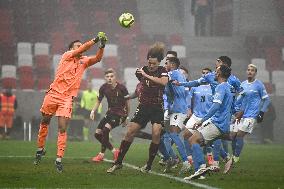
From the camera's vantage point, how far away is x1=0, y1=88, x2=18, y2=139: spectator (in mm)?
28125

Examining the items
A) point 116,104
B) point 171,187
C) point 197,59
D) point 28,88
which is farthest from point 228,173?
point 197,59

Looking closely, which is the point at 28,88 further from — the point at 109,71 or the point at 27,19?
the point at 109,71

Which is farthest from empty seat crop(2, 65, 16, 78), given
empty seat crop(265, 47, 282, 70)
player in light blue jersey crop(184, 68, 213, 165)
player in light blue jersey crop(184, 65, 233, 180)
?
player in light blue jersey crop(184, 65, 233, 180)

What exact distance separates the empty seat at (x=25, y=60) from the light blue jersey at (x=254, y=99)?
53.3 feet

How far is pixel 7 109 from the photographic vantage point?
28219 mm

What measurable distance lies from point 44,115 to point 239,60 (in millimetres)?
19979

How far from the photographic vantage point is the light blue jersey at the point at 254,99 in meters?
16.9

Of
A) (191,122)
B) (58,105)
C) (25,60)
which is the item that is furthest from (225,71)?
(25,60)

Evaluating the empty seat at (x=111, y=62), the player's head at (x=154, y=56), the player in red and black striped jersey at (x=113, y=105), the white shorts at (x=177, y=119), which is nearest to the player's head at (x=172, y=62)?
the white shorts at (x=177, y=119)

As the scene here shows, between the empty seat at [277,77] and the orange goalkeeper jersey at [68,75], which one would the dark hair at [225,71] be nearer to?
the orange goalkeeper jersey at [68,75]

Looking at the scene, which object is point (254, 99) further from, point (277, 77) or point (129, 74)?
point (277, 77)

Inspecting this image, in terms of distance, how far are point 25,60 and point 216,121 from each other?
20.0m

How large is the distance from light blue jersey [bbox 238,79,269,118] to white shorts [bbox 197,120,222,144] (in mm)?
4299

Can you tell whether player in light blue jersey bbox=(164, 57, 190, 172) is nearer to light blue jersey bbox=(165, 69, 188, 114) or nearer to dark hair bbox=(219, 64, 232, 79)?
light blue jersey bbox=(165, 69, 188, 114)
